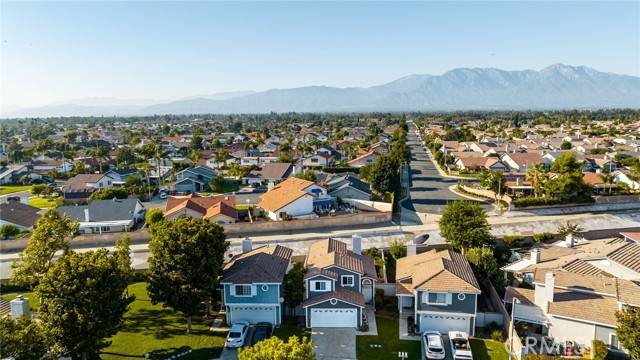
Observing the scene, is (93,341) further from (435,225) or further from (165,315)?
(435,225)

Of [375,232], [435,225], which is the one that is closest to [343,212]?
[375,232]

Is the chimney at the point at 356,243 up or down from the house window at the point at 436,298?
up

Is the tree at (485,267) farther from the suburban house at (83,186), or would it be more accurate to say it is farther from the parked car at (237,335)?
the suburban house at (83,186)

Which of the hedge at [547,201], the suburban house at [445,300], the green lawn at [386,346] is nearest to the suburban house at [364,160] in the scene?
the hedge at [547,201]

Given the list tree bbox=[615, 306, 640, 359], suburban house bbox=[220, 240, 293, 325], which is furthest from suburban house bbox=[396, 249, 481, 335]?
suburban house bbox=[220, 240, 293, 325]

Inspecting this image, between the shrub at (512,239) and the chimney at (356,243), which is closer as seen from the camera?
the chimney at (356,243)

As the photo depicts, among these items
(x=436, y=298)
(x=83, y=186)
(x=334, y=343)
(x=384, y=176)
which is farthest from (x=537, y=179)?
(x=83, y=186)
